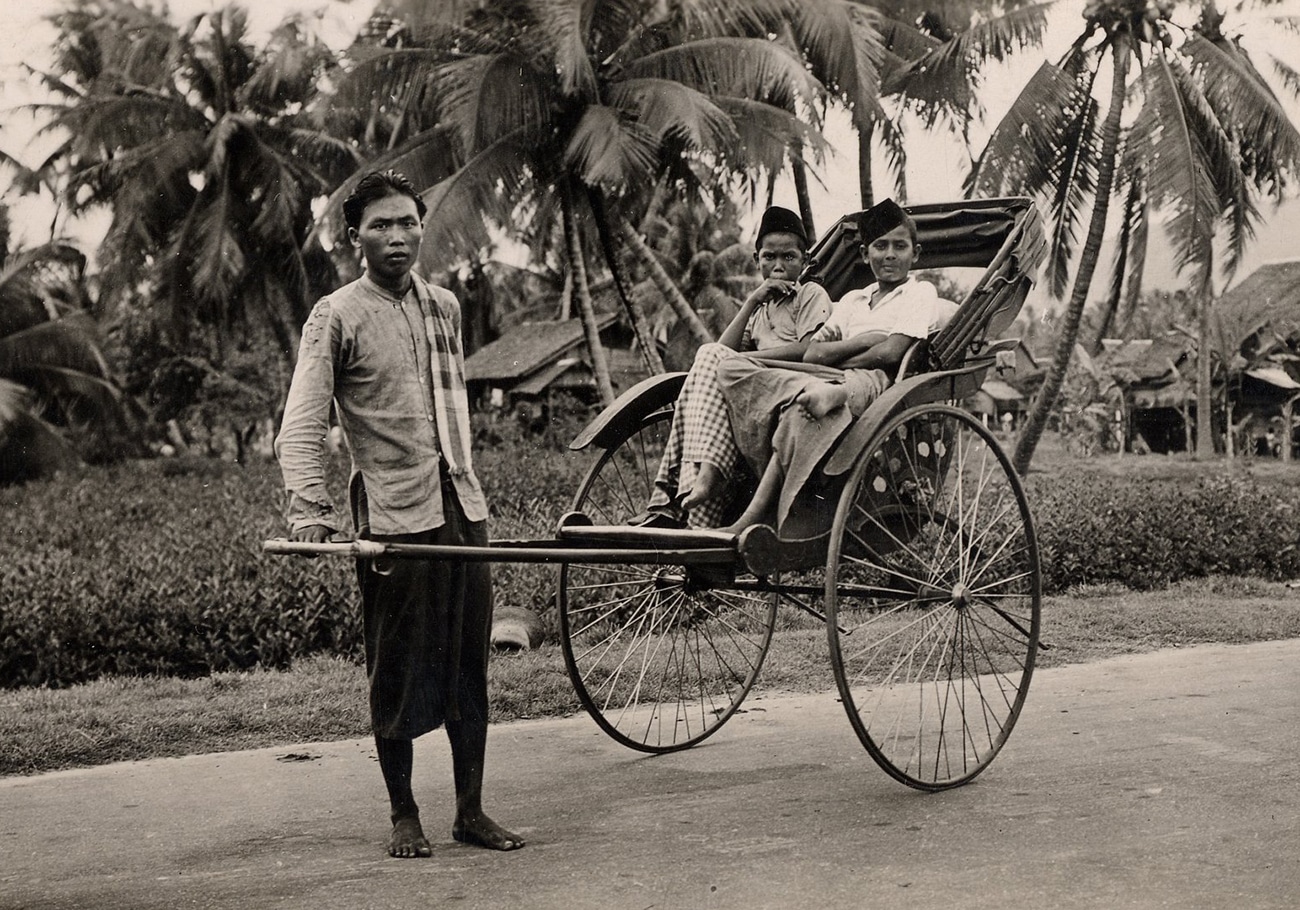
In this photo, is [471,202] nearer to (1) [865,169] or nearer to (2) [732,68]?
(2) [732,68]

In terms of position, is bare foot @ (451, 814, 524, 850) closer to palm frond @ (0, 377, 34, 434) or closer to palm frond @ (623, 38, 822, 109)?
palm frond @ (623, 38, 822, 109)

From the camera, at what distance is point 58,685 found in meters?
8.01

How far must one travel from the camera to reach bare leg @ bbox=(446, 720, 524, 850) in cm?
420

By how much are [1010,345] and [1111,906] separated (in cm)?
257

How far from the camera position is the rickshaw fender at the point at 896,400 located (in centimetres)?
455

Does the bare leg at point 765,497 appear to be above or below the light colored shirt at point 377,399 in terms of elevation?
below

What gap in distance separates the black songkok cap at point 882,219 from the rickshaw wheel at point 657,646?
3.68 feet

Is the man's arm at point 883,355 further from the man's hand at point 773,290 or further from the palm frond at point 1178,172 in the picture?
the palm frond at point 1178,172

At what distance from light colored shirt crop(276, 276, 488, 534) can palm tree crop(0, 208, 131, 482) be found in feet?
76.5

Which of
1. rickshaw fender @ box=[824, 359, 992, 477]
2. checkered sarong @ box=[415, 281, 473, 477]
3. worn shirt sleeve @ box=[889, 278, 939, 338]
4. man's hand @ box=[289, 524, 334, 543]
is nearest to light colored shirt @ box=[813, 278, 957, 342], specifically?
worn shirt sleeve @ box=[889, 278, 939, 338]

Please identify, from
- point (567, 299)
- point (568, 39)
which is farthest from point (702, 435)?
point (567, 299)

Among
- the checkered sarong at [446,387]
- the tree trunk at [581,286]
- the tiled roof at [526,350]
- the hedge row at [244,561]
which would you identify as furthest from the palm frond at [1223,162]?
the tiled roof at [526,350]

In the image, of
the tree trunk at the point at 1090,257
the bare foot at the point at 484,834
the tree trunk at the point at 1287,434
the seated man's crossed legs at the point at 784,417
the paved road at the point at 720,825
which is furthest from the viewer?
the tree trunk at the point at 1287,434

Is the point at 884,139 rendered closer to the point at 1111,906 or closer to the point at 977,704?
the point at 977,704
